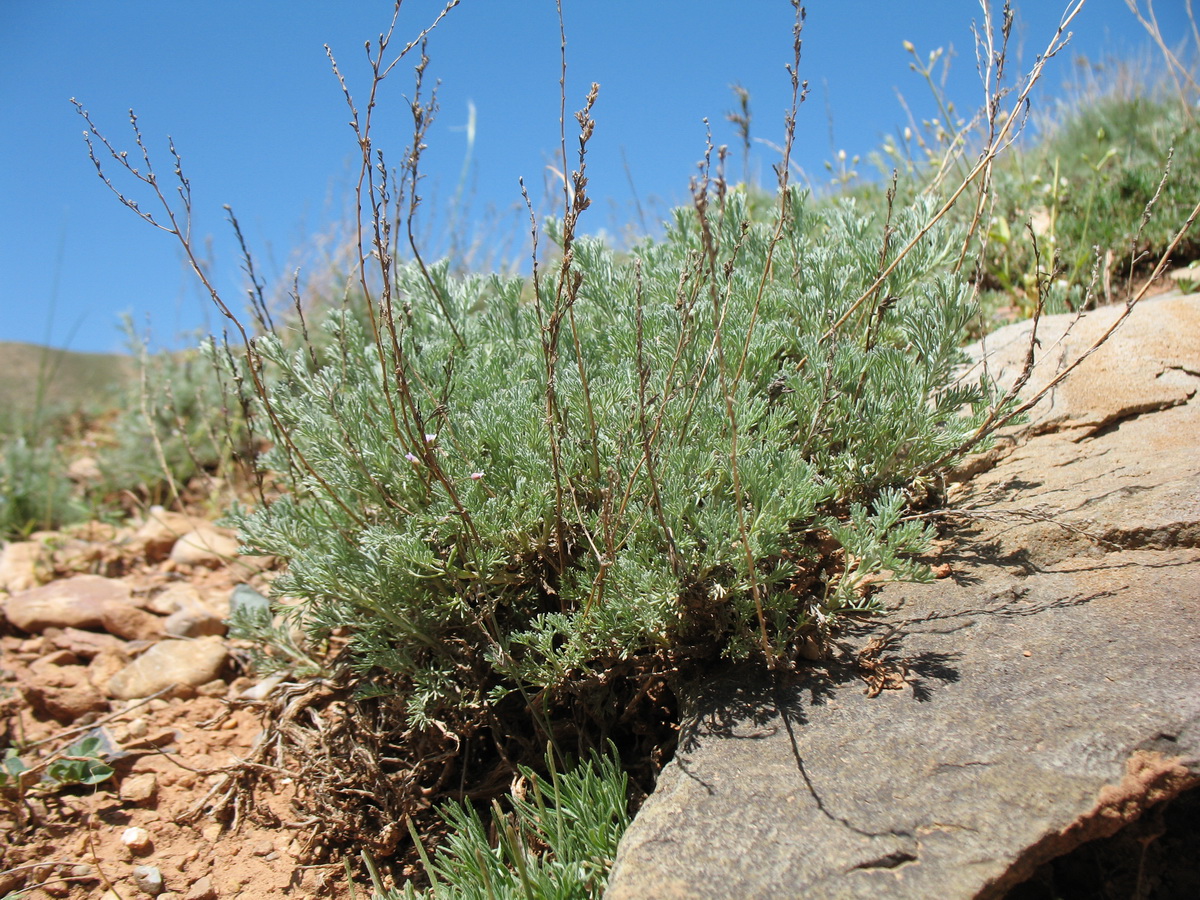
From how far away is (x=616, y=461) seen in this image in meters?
2.15

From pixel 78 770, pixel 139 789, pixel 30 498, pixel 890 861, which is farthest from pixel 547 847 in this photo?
pixel 30 498

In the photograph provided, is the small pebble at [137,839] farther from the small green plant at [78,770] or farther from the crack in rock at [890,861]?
the crack in rock at [890,861]

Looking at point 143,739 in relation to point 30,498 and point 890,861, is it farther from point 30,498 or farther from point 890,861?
point 30,498

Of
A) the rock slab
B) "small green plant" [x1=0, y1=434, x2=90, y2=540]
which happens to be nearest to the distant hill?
"small green plant" [x1=0, y1=434, x2=90, y2=540]

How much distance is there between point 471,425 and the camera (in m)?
2.64

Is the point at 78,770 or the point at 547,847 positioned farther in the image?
the point at 78,770

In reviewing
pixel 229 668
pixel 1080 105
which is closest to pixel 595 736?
pixel 229 668

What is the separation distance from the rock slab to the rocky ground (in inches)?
54.8

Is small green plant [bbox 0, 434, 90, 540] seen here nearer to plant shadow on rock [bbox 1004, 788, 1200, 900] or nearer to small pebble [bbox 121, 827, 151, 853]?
small pebble [bbox 121, 827, 151, 853]

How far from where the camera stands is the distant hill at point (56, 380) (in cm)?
836

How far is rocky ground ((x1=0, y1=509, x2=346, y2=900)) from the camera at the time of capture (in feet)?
8.85

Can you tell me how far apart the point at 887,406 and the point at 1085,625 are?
0.80 meters

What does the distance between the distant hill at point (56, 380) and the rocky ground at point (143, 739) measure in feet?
12.7

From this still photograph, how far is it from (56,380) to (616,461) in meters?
9.89
